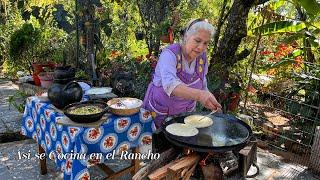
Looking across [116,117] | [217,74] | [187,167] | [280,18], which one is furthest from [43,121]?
[280,18]

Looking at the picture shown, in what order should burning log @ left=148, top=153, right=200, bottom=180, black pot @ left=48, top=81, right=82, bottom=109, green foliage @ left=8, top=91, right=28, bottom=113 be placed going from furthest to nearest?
1. green foliage @ left=8, top=91, right=28, bottom=113
2. black pot @ left=48, top=81, right=82, bottom=109
3. burning log @ left=148, top=153, right=200, bottom=180

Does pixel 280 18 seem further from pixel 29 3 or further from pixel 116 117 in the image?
pixel 29 3

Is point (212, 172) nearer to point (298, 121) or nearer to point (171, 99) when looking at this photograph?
point (171, 99)

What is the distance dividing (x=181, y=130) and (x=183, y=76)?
542 mm

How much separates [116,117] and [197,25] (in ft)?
3.29

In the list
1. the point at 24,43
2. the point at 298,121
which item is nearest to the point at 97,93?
the point at 298,121

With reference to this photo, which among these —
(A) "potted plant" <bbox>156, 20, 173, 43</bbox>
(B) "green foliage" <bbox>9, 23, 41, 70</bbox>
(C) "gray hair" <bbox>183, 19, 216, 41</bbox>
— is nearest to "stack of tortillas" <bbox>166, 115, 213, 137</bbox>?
(C) "gray hair" <bbox>183, 19, 216, 41</bbox>

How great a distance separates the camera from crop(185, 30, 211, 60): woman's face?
2426mm

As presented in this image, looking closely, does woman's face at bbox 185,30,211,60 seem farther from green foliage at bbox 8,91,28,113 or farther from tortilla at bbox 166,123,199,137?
green foliage at bbox 8,91,28,113

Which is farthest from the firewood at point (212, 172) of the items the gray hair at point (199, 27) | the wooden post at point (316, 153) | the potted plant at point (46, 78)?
the potted plant at point (46, 78)

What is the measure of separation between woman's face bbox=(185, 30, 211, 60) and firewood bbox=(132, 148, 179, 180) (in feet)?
2.64

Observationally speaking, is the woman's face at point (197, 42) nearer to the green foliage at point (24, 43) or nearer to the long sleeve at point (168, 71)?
the long sleeve at point (168, 71)

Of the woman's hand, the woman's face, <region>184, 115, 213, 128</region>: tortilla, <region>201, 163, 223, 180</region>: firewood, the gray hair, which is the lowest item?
<region>201, 163, 223, 180</region>: firewood

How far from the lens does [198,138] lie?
2299 millimetres
